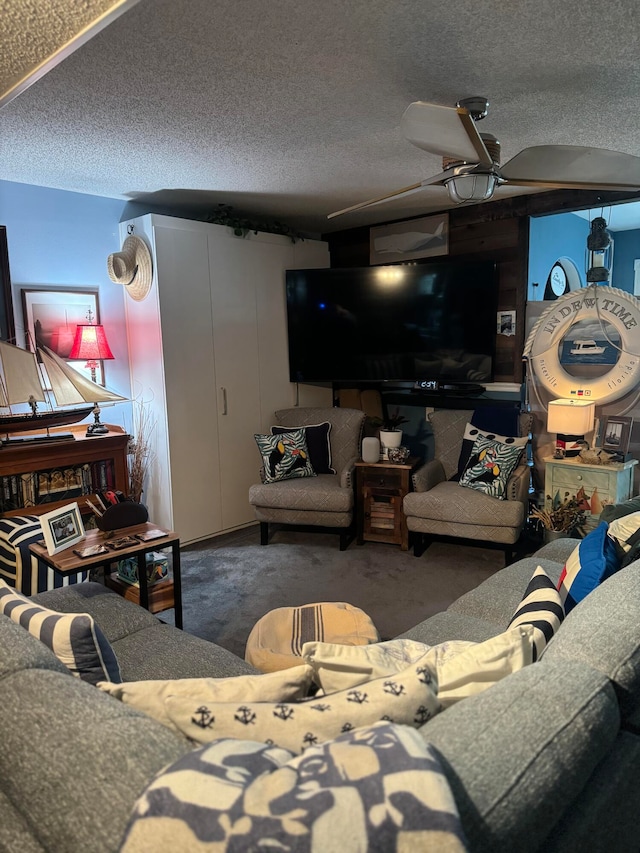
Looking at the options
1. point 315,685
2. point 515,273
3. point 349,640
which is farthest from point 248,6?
point 515,273

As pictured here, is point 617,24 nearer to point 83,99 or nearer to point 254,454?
point 83,99

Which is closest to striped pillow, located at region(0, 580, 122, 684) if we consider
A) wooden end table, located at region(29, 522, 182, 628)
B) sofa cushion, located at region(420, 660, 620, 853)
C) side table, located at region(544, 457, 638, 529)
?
sofa cushion, located at region(420, 660, 620, 853)

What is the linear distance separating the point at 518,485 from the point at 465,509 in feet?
1.20

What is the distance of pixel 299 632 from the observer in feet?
6.99

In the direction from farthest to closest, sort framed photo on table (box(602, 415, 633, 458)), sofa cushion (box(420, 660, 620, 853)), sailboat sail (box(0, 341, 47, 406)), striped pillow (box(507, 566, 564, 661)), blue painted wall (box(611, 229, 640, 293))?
blue painted wall (box(611, 229, 640, 293)), framed photo on table (box(602, 415, 633, 458)), sailboat sail (box(0, 341, 47, 406)), striped pillow (box(507, 566, 564, 661)), sofa cushion (box(420, 660, 620, 853))

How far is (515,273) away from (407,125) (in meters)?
2.66

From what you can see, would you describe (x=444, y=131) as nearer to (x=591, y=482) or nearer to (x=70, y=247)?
(x=591, y=482)

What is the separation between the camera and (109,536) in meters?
2.68

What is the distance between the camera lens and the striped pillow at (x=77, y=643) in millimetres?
1378

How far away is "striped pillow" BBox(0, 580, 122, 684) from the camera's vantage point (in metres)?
1.38

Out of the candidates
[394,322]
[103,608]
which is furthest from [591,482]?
[103,608]

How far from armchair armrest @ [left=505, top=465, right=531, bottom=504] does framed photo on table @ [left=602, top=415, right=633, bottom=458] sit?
21.3 inches

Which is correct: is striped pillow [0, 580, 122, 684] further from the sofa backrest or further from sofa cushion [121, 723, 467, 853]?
the sofa backrest

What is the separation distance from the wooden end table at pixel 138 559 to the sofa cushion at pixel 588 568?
5.39ft
